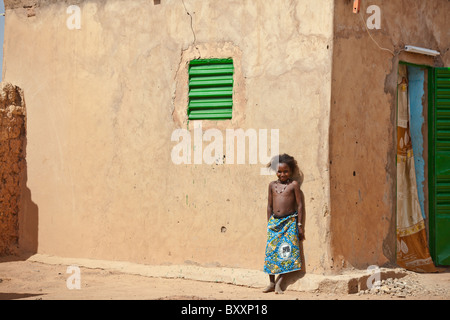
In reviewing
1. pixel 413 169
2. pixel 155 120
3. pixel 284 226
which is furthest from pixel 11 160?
pixel 413 169

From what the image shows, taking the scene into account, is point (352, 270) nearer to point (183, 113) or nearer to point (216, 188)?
point (216, 188)

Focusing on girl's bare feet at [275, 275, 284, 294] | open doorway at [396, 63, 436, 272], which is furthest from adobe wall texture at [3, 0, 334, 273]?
open doorway at [396, 63, 436, 272]

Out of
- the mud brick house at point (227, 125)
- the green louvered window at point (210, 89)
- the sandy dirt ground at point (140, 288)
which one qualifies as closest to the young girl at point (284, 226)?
the mud brick house at point (227, 125)

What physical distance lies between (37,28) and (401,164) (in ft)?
15.2

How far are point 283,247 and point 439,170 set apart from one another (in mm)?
2176

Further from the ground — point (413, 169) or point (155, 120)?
point (155, 120)

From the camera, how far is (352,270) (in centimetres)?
635

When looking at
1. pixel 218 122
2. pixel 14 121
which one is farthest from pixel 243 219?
pixel 14 121

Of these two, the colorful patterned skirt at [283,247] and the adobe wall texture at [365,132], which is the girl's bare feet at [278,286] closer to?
the colorful patterned skirt at [283,247]

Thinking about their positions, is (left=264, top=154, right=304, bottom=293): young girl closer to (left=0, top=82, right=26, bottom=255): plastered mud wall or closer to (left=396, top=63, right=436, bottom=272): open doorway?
(left=396, top=63, right=436, bottom=272): open doorway

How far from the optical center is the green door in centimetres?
729

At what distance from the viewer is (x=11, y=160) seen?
8141mm

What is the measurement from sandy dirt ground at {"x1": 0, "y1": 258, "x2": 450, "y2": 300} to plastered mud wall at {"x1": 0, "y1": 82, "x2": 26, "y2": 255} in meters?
0.77

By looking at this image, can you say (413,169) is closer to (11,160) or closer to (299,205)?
(299,205)
